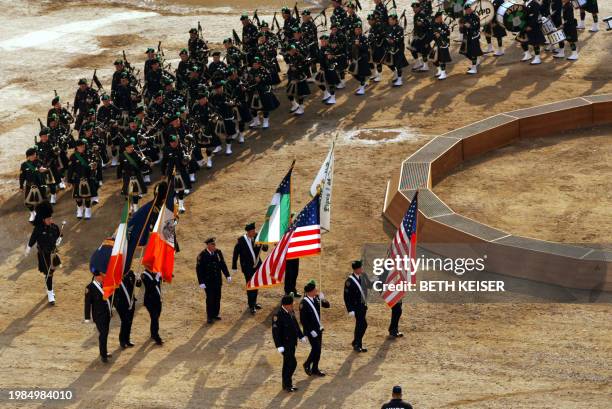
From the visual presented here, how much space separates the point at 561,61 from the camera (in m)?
33.7

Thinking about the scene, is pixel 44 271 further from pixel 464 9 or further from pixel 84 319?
pixel 464 9

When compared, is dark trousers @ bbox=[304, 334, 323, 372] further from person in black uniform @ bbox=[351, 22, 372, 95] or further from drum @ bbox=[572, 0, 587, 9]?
drum @ bbox=[572, 0, 587, 9]

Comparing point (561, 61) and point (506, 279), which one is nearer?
point (506, 279)

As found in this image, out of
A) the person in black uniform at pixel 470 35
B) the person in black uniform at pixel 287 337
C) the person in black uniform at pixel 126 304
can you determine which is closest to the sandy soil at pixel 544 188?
the person in black uniform at pixel 470 35

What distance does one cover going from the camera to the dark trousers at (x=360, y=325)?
20.2 meters

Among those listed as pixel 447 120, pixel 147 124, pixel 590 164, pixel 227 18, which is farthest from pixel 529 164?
pixel 227 18

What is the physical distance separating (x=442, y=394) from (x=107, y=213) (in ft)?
35.1

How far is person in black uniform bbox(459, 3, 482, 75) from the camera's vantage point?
3278 cm

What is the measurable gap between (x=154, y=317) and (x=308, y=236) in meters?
3.01

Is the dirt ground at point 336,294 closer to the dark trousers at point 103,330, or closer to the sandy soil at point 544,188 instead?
the sandy soil at point 544,188

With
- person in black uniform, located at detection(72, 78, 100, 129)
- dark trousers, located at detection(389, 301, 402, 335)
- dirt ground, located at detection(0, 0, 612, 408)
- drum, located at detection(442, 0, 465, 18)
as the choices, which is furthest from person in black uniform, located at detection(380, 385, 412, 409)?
drum, located at detection(442, 0, 465, 18)

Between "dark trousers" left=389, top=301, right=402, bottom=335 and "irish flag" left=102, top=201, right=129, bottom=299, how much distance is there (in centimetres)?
457

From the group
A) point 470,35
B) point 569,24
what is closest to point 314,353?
point 470,35

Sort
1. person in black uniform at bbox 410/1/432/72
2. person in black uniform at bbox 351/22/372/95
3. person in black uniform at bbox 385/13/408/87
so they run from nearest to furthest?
person in black uniform at bbox 351/22/372/95
person in black uniform at bbox 385/13/408/87
person in black uniform at bbox 410/1/432/72
